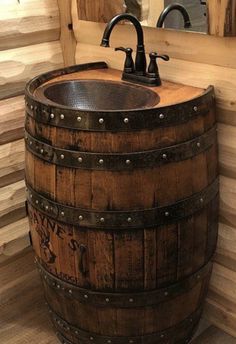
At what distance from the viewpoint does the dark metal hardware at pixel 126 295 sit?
4.68ft

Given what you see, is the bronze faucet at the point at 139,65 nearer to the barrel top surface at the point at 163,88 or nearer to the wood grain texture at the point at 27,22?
the barrel top surface at the point at 163,88

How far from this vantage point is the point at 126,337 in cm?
153

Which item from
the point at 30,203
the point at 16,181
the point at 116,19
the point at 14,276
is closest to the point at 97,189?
the point at 30,203

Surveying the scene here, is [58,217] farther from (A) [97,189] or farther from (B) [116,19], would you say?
(B) [116,19]

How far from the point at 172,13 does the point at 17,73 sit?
68 cm

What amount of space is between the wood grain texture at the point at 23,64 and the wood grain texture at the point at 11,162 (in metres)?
0.21

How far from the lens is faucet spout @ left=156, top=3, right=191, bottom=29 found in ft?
4.96

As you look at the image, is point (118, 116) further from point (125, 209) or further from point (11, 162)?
point (11, 162)

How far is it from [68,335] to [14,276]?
484mm

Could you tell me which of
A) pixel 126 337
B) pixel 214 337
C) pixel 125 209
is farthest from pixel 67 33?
pixel 214 337

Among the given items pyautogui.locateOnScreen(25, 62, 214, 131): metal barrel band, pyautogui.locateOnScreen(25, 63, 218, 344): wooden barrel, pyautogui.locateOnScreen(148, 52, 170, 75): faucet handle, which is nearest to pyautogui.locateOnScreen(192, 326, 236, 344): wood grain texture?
pyautogui.locateOnScreen(25, 63, 218, 344): wooden barrel

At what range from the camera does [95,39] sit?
6.09 ft

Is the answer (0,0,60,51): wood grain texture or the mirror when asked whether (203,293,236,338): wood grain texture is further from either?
(0,0,60,51): wood grain texture

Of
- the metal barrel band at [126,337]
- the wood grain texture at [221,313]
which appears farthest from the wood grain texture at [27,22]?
the wood grain texture at [221,313]
